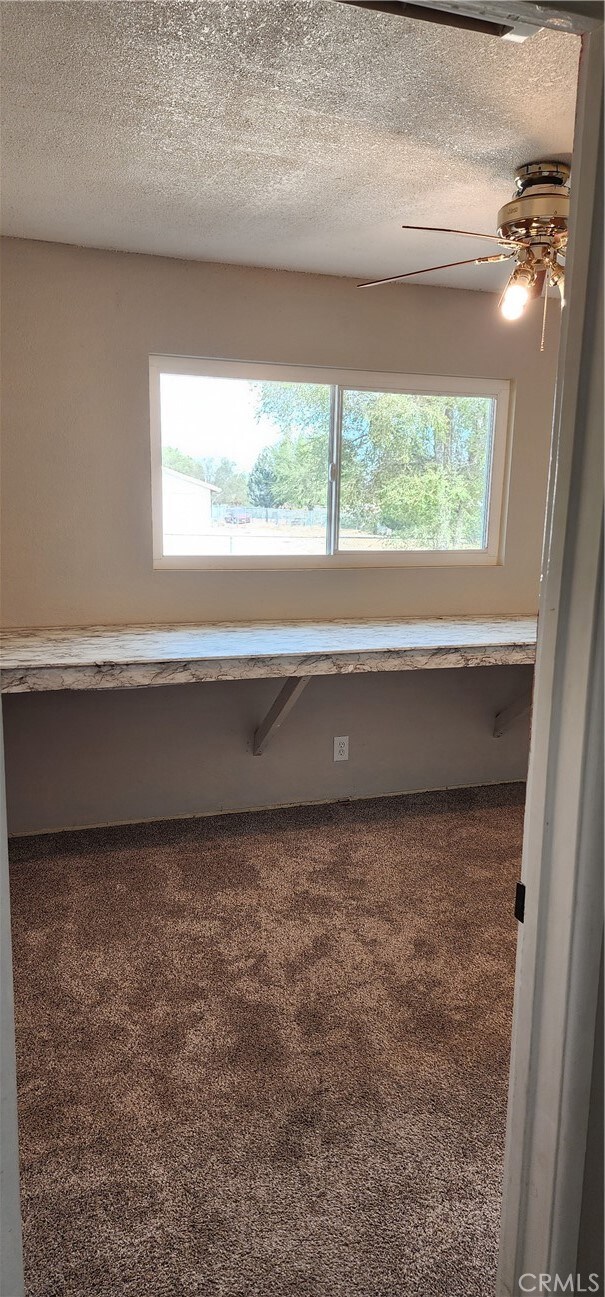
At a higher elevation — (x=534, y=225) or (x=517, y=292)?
(x=534, y=225)

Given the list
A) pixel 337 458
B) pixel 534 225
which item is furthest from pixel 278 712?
pixel 534 225

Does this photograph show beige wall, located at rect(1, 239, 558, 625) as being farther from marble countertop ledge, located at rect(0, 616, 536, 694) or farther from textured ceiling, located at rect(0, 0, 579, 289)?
textured ceiling, located at rect(0, 0, 579, 289)

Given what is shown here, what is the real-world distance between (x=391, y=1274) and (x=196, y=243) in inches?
115

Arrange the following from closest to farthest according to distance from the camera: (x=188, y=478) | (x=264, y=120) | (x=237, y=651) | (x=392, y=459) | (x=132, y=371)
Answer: (x=264, y=120) < (x=237, y=651) < (x=132, y=371) < (x=188, y=478) < (x=392, y=459)

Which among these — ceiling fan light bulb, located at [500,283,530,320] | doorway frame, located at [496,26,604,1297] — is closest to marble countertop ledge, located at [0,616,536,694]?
ceiling fan light bulb, located at [500,283,530,320]

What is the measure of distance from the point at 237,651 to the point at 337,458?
1098mm

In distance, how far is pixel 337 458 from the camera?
10.7ft

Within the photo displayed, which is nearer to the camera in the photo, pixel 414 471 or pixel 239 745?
pixel 239 745

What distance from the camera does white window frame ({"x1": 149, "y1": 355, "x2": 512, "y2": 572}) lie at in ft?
9.89

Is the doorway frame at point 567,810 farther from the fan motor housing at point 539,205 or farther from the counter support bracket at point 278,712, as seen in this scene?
the counter support bracket at point 278,712

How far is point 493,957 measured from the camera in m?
2.28

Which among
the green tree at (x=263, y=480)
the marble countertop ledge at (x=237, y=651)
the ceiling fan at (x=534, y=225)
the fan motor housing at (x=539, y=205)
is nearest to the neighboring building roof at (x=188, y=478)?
the green tree at (x=263, y=480)

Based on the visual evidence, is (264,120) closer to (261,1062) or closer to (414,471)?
(414,471)

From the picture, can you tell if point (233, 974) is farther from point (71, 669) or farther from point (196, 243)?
point (196, 243)
